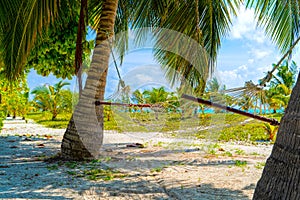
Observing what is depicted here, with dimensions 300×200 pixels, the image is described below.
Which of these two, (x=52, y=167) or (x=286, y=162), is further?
(x=52, y=167)

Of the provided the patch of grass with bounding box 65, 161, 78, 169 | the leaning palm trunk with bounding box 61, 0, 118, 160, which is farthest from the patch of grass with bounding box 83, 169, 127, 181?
the leaning palm trunk with bounding box 61, 0, 118, 160

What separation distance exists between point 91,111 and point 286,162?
2.73 metres

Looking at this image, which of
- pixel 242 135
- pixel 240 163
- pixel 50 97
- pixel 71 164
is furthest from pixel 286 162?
pixel 50 97

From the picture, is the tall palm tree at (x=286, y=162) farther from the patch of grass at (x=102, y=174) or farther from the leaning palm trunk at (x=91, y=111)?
the leaning palm trunk at (x=91, y=111)

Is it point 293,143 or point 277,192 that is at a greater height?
point 293,143

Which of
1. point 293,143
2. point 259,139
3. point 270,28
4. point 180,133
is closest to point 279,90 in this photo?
point 259,139

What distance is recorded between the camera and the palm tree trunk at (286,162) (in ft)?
3.72

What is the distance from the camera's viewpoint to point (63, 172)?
10.1ft

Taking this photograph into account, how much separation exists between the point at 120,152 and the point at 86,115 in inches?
39.5

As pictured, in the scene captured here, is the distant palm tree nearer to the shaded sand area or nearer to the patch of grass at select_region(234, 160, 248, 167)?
the shaded sand area

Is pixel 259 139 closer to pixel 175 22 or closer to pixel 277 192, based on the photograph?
pixel 175 22

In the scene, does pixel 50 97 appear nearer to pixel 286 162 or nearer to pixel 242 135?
pixel 242 135

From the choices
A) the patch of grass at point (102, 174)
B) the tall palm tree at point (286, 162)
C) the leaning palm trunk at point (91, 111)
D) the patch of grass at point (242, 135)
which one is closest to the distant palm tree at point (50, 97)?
the patch of grass at point (242, 135)

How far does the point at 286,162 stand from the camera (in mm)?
1146
